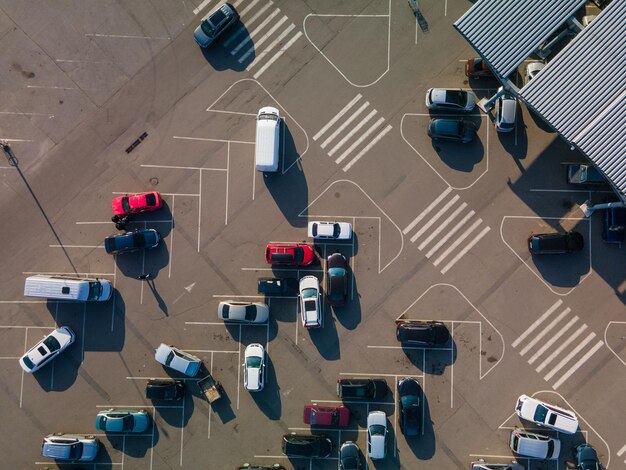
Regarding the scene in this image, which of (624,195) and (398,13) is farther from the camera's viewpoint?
(398,13)

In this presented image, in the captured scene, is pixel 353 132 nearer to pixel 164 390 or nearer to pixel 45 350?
pixel 164 390

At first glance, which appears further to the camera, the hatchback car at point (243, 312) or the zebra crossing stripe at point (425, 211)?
the zebra crossing stripe at point (425, 211)

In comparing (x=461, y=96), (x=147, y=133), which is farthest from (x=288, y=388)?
(x=461, y=96)

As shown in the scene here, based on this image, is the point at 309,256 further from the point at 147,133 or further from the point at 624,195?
the point at 624,195

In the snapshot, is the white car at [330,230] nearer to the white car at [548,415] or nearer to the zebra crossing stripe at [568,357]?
the white car at [548,415]

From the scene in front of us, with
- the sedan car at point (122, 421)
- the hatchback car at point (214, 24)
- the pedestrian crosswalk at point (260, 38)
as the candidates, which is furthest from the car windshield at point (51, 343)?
the pedestrian crosswalk at point (260, 38)
